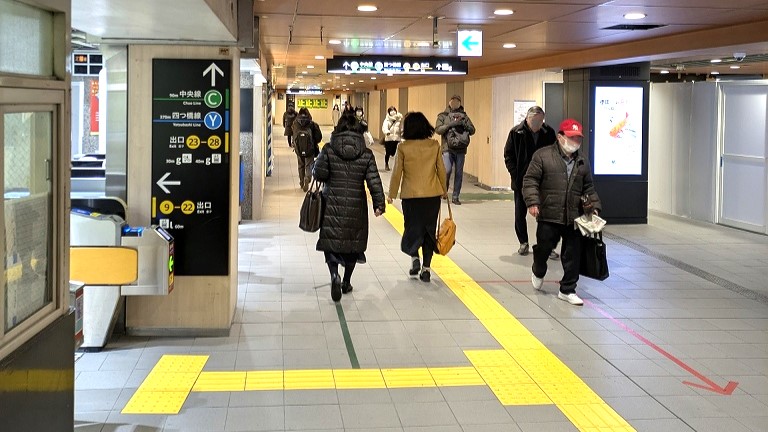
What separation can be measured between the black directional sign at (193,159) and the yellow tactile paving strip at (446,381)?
917 millimetres

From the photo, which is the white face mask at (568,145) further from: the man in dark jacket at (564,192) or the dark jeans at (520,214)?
the dark jeans at (520,214)

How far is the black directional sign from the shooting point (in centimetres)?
630

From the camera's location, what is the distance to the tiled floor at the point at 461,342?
4859mm

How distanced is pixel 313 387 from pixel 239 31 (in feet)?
8.55

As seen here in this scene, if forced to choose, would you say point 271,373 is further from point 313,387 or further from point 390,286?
point 390,286

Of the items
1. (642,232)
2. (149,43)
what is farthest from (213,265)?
(642,232)

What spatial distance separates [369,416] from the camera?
4.85 metres

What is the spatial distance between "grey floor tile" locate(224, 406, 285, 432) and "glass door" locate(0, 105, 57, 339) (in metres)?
1.83

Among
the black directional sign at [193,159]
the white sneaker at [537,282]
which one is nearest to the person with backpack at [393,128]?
the white sneaker at [537,282]

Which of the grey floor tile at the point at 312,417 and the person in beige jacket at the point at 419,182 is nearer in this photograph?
the grey floor tile at the point at 312,417

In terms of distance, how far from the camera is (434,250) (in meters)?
8.59

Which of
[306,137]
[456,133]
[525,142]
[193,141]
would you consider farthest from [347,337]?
[306,137]

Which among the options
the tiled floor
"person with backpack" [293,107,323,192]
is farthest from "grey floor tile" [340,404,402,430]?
"person with backpack" [293,107,323,192]

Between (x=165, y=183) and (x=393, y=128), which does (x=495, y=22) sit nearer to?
(x=165, y=183)
